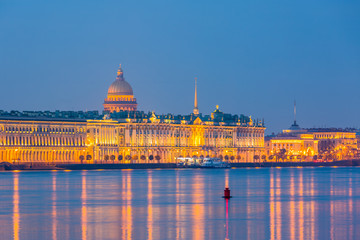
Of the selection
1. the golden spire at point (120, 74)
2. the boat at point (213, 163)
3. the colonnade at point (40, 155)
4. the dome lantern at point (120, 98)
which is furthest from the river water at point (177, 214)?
the golden spire at point (120, 74)

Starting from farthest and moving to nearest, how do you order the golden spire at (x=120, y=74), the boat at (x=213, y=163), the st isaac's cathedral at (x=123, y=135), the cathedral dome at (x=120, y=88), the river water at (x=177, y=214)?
the golden spire at (x=120, y=74), the cathedral dome at (x=120, y=88), the boat at (x=213, y=163), the st isaac's cathedral at (x=123, y=135), the river water at (x=177, y=214)

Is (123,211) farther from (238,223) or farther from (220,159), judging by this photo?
(220,159)

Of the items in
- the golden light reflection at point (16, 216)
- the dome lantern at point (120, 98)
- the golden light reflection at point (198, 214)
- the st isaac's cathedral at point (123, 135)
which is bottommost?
the golden light reflection at point (198, 214)

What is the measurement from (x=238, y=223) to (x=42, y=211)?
999 cm

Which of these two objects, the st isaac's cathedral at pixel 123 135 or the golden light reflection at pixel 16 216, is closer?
the golden light reflection at pixel 16 216

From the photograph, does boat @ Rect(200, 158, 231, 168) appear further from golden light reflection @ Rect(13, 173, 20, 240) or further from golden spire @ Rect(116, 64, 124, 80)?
A: golden light reflection @ Rect(13, 173, 20, 240)

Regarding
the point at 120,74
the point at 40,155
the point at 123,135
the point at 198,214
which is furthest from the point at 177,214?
the point at 120,74

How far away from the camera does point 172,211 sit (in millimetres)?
46125

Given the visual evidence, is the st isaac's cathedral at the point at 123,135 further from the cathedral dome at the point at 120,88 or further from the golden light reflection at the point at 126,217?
the golden light reflection at the point at 126,217

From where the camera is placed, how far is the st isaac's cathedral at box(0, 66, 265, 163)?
137 m

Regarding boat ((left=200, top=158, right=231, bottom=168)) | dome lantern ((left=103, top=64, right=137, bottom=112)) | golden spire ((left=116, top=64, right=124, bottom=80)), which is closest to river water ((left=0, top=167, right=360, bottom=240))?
boat ((left=200, top=158, right=231, bottom=168))

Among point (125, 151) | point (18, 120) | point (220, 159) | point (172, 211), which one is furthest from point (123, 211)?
point (220, 159)

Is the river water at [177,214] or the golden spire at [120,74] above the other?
the golden spire at [120,74]

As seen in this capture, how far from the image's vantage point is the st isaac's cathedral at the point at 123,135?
137125 millimetres
